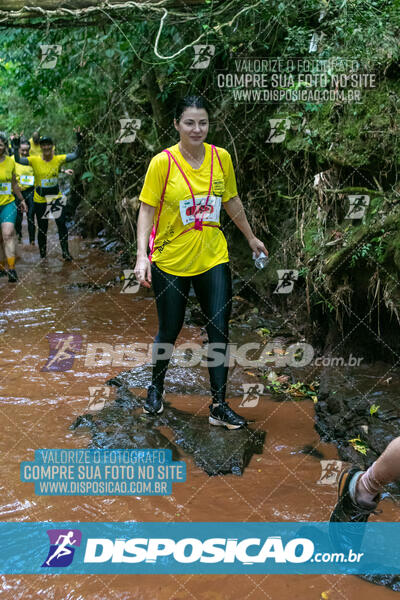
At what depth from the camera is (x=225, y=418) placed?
11.6ft

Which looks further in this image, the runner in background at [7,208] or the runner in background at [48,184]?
the runner in background at [48,184]

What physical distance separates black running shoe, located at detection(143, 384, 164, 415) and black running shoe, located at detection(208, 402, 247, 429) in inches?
14.0

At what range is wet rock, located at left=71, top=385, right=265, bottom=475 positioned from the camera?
10.6ft

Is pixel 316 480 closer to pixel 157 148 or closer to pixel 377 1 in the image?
pixel 377 1

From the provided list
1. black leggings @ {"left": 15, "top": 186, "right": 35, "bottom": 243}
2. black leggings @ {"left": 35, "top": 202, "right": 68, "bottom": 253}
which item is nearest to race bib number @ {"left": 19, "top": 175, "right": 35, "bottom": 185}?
black leggings @ {"left": 15, "top": 186, "right": 35, "bottom": 243}

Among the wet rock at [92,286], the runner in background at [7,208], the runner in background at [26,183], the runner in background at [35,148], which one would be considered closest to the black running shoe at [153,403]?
the wet rock at [92,286]

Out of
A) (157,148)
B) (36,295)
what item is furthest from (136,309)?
(157,148)

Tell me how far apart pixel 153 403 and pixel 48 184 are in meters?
5.84

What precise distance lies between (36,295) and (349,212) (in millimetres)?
4014

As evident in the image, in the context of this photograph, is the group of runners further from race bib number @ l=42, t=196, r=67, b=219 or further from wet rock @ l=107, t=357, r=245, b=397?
wet rock @ l=107, t=357, r=245, b=397

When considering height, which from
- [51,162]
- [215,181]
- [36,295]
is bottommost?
[36,295]

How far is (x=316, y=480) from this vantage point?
10.1 feet

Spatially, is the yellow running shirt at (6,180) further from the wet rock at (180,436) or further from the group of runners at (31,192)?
the wet rock at (180,436)

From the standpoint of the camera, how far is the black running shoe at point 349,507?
241cm
